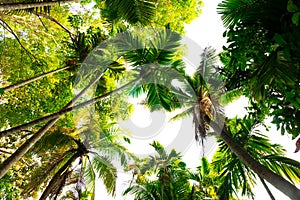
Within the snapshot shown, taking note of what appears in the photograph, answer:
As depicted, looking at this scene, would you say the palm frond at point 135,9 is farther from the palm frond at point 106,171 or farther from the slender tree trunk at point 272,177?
the palm frond at point 106,171

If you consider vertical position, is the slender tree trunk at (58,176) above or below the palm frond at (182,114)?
below

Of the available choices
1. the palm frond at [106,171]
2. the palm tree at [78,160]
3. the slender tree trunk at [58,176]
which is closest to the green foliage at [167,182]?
the palm tree at [78,160]

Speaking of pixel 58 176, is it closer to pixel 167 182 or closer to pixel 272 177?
pixel 167 182

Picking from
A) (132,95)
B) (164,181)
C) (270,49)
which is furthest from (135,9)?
(164,181)

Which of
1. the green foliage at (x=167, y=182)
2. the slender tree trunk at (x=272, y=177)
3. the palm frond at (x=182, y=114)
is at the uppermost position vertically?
the palm frond at (x=182, y=114)

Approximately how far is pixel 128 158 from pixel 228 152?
2.98m

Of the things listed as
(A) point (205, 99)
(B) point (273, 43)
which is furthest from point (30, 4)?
(A) point (205, 99)

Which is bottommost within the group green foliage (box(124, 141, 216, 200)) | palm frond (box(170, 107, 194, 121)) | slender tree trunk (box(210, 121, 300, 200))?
slender tree trunk (box(210, 121, 300, 200))

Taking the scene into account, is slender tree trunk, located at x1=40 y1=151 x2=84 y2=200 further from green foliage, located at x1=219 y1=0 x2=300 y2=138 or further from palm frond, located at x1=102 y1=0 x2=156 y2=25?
green foliage, located at x1=219 y1=0 x2=300 y2=138

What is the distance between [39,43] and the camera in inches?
390

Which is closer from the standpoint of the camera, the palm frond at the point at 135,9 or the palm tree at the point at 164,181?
the palm frond at the point at 135,9

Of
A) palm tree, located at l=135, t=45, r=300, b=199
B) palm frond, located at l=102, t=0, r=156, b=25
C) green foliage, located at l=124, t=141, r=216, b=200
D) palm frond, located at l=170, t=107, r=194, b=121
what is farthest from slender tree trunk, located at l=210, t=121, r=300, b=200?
palm frond, located at l=170, t=107, r=194, b=121

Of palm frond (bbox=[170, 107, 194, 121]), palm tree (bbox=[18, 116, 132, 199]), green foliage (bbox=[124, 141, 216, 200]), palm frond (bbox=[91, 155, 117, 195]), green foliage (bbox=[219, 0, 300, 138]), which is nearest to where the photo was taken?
green foliage (bbox=[219, 0, 300, 138])

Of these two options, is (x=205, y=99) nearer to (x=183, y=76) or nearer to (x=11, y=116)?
(x=183, y=76)
